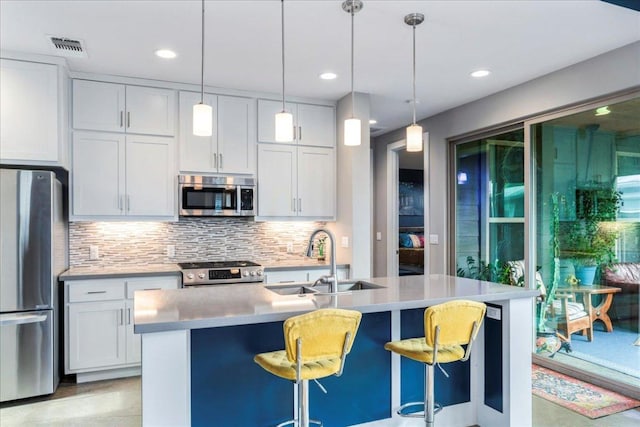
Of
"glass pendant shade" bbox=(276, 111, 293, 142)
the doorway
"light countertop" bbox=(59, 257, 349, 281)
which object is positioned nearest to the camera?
"glass pendant shade" bbox=(276, 111, 293, 142)

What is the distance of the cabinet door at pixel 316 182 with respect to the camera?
4.58 m

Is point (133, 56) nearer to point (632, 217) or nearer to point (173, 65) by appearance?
point (173, 65)

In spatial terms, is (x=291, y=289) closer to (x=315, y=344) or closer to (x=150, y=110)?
(x=315, y=344)

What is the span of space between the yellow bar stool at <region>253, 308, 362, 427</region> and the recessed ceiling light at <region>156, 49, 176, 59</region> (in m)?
2.46

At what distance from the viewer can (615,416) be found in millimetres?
2939

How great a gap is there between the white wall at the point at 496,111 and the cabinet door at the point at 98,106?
11.4 ft

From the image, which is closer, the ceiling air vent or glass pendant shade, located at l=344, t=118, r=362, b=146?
glass pendant shade, located at l=344, t=118, r=362, b=146

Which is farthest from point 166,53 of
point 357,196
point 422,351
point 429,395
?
point 429,395

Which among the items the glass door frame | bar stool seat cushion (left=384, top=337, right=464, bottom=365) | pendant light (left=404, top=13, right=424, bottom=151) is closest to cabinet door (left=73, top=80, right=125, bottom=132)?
pendant light (left=404, top=13, right=424, bottom=151)

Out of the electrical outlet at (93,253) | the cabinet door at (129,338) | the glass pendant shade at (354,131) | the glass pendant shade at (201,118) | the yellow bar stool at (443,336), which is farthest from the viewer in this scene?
the electrical outlet at (93,253)

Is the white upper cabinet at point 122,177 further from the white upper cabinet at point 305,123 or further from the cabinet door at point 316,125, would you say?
the cabinet door at point 316,125

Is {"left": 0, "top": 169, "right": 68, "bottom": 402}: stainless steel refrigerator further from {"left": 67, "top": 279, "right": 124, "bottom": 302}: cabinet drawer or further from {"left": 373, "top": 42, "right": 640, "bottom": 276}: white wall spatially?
{"left": 373, "top": 42, "right": 640, "bottom": 276}: white wall

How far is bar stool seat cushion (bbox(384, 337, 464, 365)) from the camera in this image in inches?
88.5

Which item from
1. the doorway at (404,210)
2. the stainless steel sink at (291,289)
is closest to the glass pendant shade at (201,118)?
the stainless steel sink at (291,289)
